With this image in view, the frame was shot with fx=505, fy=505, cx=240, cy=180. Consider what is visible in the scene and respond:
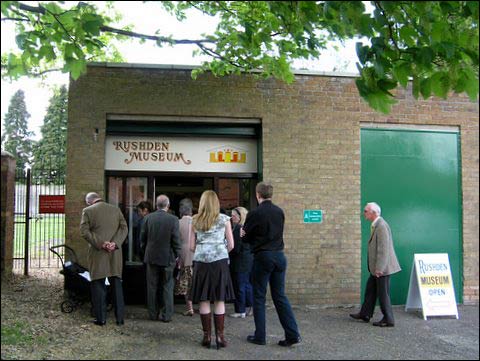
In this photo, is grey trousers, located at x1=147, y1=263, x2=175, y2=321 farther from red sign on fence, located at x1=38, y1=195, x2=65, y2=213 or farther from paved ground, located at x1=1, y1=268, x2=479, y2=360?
red sign on fence, located at x1=38, y1=195, x2=65, y2=213

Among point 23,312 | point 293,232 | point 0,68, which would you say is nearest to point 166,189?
point 293,232

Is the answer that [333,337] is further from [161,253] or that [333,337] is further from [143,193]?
[143,193]

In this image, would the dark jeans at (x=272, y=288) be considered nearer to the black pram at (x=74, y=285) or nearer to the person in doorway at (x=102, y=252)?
the person in doorway at (x=102, y=252)

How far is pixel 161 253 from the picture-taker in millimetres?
7230

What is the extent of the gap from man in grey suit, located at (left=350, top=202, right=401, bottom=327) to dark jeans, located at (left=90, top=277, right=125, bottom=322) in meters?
3.50

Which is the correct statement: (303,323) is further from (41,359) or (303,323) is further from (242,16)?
(242,16)

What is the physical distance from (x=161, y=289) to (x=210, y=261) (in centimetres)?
184

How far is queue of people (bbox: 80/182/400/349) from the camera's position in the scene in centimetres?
597

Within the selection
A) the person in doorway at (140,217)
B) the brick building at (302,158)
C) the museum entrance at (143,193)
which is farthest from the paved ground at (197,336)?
the brick building at (302,158)

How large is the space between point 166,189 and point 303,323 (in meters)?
3.26

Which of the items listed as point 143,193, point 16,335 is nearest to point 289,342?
point 16,335

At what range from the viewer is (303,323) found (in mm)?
7520

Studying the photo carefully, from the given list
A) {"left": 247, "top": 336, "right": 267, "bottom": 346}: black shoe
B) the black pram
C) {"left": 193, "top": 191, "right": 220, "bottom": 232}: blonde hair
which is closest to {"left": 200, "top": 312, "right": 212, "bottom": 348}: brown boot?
{"left": 247, "top": 336, "right": 267, "bottom": 346}: black shoe

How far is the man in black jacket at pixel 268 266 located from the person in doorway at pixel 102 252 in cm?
200
